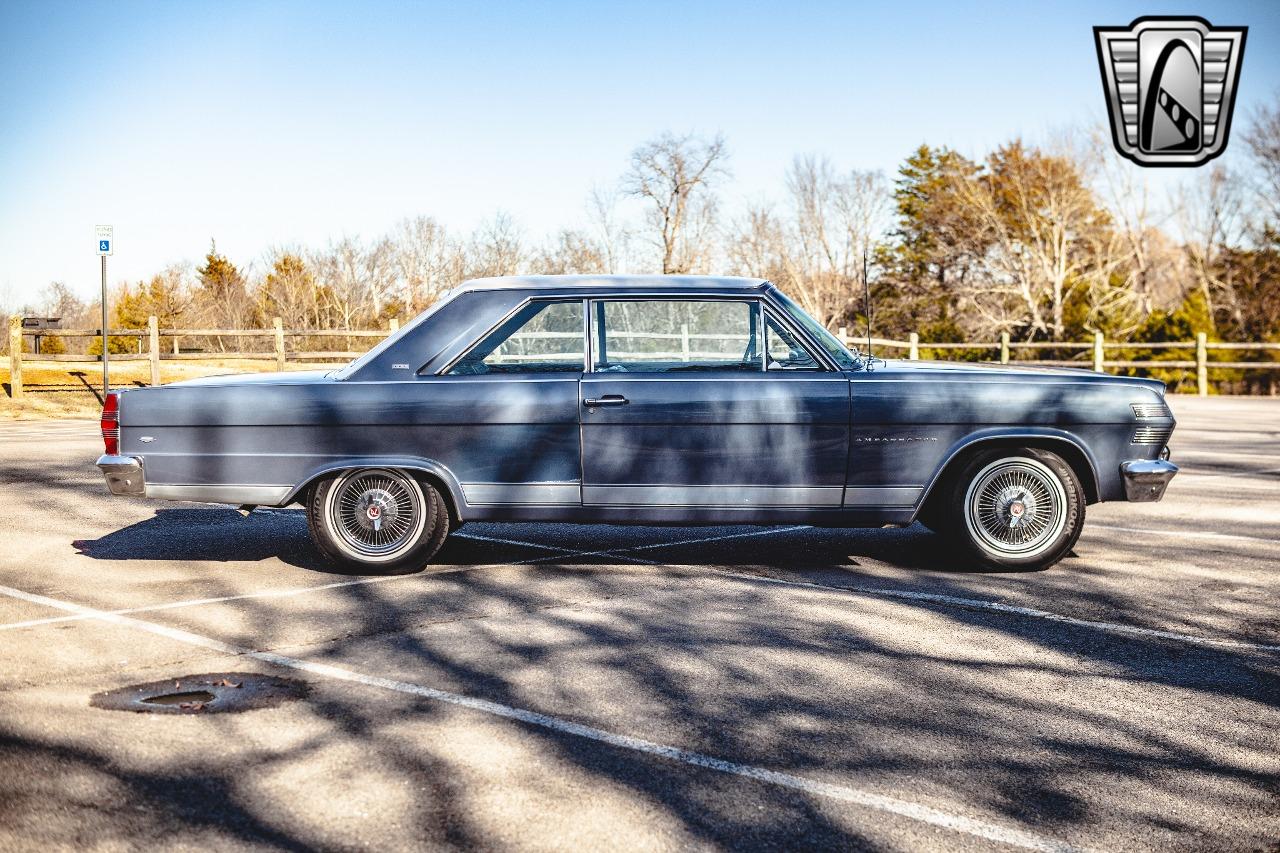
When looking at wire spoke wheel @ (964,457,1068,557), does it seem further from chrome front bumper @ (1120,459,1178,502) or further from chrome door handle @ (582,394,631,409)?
chrome door handle @ (582,394,631,409)

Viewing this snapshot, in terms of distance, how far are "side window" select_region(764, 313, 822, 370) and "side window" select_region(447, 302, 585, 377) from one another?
1063mm

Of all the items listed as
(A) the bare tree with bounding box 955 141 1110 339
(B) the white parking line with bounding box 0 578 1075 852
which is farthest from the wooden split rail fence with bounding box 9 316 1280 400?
(B) the white parking line with bounding box 0 578 1075 852

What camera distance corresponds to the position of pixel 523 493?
22.0 feet

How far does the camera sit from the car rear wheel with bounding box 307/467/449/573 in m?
6.75

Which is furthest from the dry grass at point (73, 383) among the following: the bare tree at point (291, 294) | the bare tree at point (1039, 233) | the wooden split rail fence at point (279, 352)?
the bare tree at point (1039, 233)

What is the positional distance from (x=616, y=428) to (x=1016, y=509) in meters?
2.39

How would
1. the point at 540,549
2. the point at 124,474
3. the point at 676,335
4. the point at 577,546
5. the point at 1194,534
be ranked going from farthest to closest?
the point at 1194,534 < the point at 577,546 < the point at 540,549 < the point at 676,335 < the point at 124,474

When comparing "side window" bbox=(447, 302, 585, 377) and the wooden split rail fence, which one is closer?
"side window" bbox=(447, 302, 585, 377)

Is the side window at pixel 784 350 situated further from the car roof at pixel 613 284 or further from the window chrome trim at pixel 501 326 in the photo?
the window chrome trim at pixel 501 326

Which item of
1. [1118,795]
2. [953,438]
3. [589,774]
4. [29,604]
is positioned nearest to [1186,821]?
[1118,795]

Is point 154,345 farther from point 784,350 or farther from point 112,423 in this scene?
point 784,350

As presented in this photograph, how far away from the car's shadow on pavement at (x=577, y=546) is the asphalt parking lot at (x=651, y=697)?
5 cm

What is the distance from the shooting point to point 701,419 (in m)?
6.61

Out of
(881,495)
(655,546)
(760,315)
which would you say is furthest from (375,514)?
(881,495)
